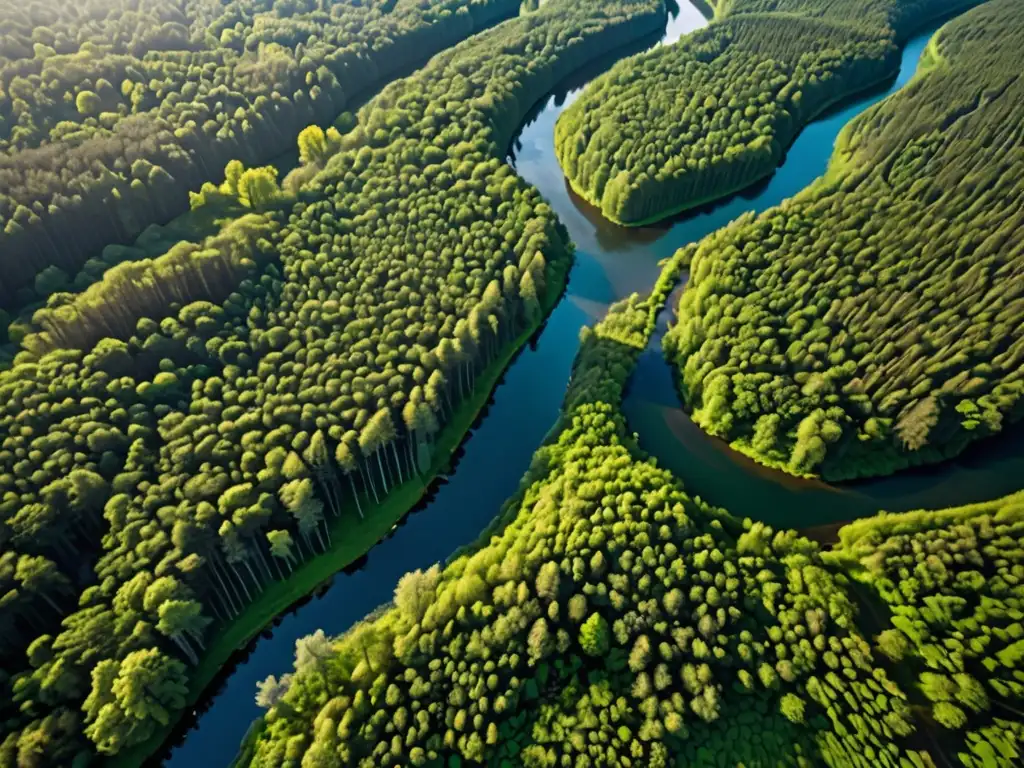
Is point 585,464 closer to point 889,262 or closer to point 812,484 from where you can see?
point 812,484

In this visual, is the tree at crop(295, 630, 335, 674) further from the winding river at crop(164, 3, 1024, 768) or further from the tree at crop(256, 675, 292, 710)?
the winding river at crop(164, 3, 1024, 768)

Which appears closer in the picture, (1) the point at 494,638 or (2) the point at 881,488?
(1) the point at 494,638

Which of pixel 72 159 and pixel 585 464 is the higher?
pixel 72 159

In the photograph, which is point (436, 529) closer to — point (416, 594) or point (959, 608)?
point (416, 594)

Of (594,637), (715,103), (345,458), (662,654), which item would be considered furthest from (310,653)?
(715,103)

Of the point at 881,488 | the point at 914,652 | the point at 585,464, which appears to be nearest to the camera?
the point at 914,652

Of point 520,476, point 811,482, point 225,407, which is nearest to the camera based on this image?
point 225,407

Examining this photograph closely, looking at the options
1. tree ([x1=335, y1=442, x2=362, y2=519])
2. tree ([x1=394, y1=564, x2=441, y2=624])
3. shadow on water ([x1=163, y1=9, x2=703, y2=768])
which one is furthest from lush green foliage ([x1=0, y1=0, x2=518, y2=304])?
tree ([x1=394, y1=564, x2=441, y2=624])

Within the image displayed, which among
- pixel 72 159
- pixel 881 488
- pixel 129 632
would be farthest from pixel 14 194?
pixel 881 488
